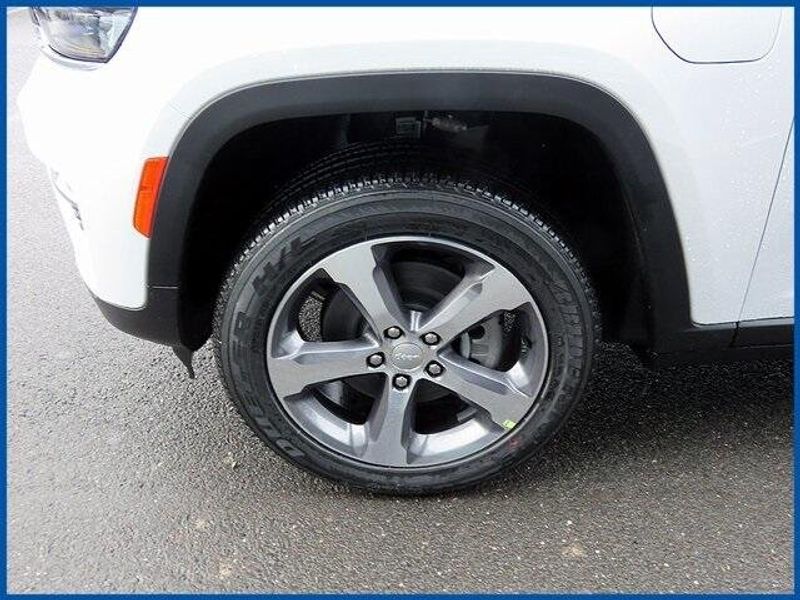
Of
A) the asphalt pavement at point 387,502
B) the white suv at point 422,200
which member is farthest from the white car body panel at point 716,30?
the asphalt pavement at point 387,502

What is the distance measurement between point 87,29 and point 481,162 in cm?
90

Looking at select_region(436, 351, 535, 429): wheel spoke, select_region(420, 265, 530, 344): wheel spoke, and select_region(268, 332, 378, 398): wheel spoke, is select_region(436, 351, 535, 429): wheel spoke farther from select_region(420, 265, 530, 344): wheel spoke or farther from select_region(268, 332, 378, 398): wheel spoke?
select_region(268, 332, 378, 398): wheel spoke

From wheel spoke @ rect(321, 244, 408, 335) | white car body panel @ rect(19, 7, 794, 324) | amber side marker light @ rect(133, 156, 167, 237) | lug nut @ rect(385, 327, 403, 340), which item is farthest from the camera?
lug nut @ rect(385, 327, 403, 340)

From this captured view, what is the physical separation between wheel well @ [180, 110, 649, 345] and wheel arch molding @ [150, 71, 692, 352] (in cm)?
6

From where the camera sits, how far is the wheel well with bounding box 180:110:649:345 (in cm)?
195

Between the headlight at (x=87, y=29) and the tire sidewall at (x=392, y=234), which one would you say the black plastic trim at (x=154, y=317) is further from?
the headlight at (x=87, y=29)

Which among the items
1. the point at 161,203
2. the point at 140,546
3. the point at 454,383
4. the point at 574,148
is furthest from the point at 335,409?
the point at 574,148

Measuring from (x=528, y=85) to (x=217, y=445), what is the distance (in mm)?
1365

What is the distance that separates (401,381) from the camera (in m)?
2.07

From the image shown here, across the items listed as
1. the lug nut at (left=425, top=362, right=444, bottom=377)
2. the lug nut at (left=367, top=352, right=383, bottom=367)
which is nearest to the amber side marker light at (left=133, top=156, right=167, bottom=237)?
the lug nut at (left=367, top=352, right=383, bottom=367)

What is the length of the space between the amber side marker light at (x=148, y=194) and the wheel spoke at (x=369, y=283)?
0.39 metres

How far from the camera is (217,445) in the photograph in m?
2.44

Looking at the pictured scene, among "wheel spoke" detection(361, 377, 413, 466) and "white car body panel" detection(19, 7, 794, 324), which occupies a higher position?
"white car body panel" detection(19, 7, 794, 324)

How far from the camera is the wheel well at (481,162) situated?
1947mm
